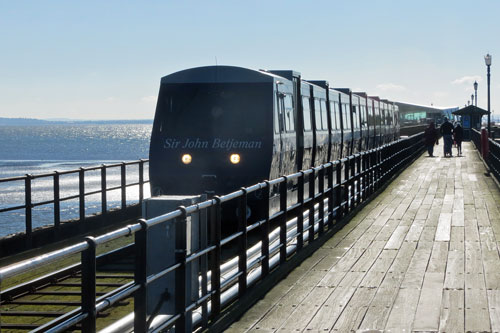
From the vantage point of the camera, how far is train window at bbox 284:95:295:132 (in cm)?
1752

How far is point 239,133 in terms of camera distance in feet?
53.6

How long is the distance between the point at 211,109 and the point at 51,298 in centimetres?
693

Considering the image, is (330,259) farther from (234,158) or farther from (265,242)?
(234,158)

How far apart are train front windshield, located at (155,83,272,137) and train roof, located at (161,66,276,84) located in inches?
3.5

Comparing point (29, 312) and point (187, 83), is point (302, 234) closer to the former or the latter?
point (29, 312)

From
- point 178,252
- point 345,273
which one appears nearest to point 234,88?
point 345,273

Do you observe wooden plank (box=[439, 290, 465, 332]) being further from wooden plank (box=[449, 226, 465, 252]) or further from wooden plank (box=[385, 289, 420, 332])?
wooden plank (box=[449, 226, 465, 252])

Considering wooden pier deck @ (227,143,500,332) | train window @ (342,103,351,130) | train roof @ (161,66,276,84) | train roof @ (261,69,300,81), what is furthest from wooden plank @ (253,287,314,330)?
train window @ (342,103,351,130)

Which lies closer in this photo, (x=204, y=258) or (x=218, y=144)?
(x=204, y=258)

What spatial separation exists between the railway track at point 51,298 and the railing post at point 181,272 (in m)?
2.25

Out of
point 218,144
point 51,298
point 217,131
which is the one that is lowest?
point 51,298

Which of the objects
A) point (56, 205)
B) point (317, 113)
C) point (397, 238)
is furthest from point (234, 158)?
point (317, 113)

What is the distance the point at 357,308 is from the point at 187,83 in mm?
9209

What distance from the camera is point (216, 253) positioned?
745cm
